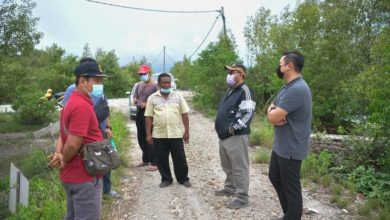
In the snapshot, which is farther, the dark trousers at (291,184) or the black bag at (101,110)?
the black bag at (101,110)

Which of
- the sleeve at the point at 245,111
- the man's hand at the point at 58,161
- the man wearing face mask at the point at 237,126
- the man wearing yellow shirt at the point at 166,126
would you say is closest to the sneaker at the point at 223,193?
the man wearing face mask at the point at 237,126

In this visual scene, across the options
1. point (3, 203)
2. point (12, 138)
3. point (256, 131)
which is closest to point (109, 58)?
point (12, 138)

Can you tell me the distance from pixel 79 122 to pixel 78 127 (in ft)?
0.13

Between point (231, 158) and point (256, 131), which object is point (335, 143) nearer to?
point (256, 131)

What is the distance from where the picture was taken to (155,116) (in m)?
6.32

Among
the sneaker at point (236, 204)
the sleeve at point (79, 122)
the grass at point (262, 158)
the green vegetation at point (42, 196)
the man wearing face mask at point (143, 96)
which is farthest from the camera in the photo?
the grass at point (262, 158)

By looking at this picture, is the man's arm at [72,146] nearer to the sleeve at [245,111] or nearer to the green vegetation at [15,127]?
the sleeve at [245,111]

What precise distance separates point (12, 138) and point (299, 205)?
10.8 metres

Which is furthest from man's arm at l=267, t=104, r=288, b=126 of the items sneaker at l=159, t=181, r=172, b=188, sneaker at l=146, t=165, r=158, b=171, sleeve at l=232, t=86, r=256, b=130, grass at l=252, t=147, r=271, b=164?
grass at l=252, t=147, r=271, b=164

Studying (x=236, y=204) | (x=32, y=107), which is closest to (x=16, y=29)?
(x=32, y=107)

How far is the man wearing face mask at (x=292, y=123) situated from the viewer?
4.16 metres

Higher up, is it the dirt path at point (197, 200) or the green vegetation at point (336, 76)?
the green vegetation at point (336, 76)

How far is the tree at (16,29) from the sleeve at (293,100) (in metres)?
8.68

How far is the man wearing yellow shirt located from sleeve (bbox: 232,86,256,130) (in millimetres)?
1313
